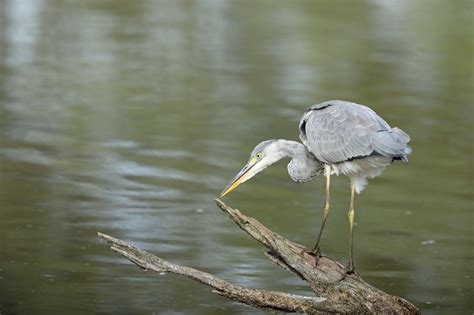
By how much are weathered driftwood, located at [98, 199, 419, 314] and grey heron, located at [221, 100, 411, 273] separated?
168 millimetres

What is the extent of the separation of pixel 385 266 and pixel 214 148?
4151 mm

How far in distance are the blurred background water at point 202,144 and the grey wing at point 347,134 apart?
4.01 feet

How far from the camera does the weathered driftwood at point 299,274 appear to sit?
7.45 metres

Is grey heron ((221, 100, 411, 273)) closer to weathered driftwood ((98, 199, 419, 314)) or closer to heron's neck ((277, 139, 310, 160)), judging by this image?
heron's neck ((277, 139, 310, 160))

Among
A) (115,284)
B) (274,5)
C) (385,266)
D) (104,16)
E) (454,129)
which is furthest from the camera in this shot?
(274,5)

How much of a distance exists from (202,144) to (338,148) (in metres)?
5.48

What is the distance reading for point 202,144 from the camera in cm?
1359

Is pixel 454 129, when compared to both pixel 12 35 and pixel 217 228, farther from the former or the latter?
pixel 12 35

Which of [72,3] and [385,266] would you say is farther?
[72,3]

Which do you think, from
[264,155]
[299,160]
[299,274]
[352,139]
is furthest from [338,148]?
[299,274]

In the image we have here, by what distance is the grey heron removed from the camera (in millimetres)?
8055

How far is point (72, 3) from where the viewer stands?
80.7ft

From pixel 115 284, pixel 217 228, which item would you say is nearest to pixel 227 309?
pixel 115 284

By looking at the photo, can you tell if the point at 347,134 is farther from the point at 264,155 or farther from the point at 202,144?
the point at 202,144
